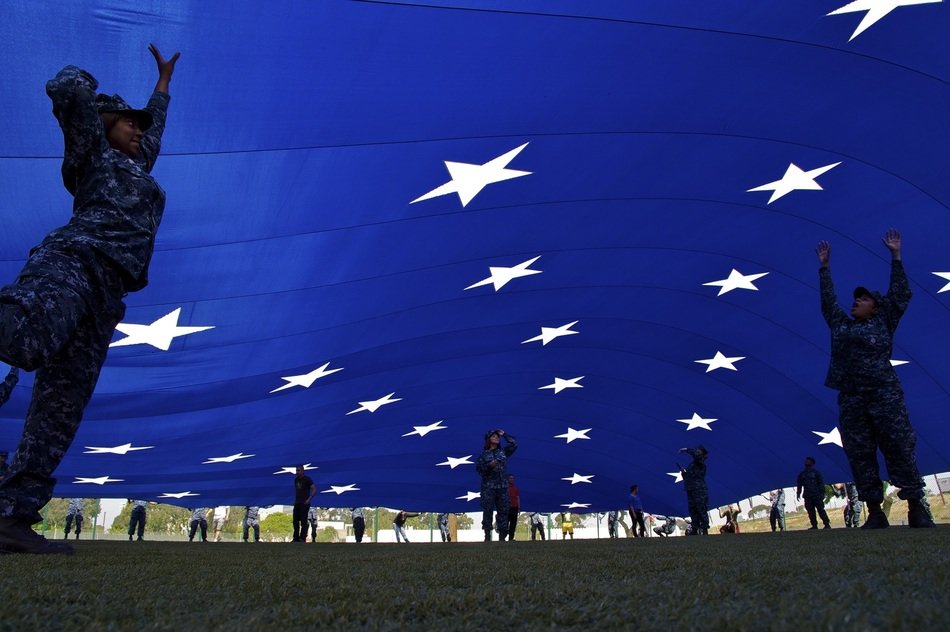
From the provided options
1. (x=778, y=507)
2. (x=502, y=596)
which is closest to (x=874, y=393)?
(x=502, y=596)

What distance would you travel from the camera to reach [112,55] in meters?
6.27

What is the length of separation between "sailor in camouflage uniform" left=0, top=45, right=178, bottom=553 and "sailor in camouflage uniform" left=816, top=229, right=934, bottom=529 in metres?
5.65

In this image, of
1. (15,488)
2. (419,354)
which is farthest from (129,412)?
(15,488)

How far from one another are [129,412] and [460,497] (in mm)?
21186

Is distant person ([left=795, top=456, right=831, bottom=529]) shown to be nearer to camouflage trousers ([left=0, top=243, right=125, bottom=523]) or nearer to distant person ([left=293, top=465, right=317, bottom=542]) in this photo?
distant person ([left=293, top=465, right=317, bottom=542])

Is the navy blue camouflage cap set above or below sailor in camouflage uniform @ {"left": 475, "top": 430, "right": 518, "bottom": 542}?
above

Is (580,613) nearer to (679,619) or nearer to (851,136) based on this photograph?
(679,619)

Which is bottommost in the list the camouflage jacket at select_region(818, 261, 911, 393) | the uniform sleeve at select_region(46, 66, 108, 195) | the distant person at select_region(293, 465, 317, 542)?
the distant person at select_region(293, 465, 317, 542)

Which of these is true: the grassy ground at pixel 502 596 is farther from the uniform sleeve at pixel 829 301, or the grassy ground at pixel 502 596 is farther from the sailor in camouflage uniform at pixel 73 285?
the uniform sleeve at pixel 829 301

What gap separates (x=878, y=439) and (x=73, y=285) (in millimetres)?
6569

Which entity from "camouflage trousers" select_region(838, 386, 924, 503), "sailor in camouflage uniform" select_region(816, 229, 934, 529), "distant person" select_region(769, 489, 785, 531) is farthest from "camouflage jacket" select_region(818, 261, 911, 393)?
"distant person" select_region(769, 489, 785, 531)

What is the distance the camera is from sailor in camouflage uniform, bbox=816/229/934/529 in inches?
238

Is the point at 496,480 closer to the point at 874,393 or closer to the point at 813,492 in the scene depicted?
the point at 874,393

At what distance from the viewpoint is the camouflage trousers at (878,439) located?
6027 mm
